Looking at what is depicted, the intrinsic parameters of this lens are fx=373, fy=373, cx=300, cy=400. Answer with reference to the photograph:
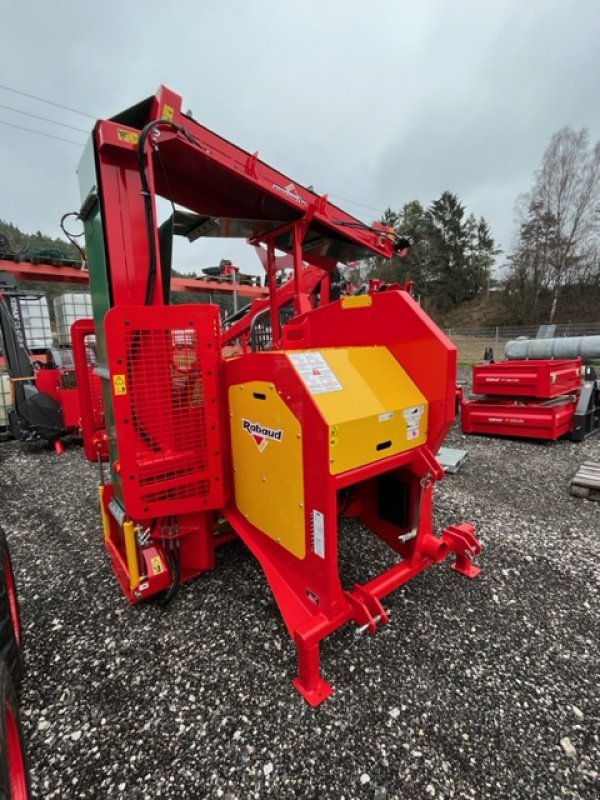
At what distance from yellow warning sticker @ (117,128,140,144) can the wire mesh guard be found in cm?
88

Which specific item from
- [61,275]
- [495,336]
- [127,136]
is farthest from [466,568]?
[495,336]

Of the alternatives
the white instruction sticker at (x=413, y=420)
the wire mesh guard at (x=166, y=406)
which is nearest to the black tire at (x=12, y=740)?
the wire mesh guard at (x=166, y=406)

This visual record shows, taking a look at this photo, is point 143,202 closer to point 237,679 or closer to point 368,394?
point 368,394

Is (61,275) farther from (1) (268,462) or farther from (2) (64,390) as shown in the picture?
(1) (268,462)

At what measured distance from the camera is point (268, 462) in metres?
1.99

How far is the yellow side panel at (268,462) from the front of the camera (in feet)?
6.00

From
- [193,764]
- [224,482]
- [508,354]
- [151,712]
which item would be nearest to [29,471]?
[224,482]

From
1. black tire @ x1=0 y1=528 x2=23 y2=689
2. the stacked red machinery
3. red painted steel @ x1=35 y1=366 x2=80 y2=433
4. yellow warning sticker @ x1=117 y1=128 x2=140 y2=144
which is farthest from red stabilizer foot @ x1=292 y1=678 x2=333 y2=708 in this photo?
red painted steel @ x1=35 y1=366 x2=80 y2=433

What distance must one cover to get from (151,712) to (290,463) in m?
1.29

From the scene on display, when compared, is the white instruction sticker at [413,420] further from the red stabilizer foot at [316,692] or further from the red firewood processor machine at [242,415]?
the red stabilizer foot at [316,692]

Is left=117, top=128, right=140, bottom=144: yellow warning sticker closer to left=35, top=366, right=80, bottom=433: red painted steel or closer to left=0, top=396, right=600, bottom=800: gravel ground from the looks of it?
left=0, top=396, right=600, bottom=800: gravel ground

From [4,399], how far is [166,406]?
21.3 ft

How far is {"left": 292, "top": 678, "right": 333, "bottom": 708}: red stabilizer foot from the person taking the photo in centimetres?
171

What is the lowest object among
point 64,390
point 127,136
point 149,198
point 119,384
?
point 64,390
